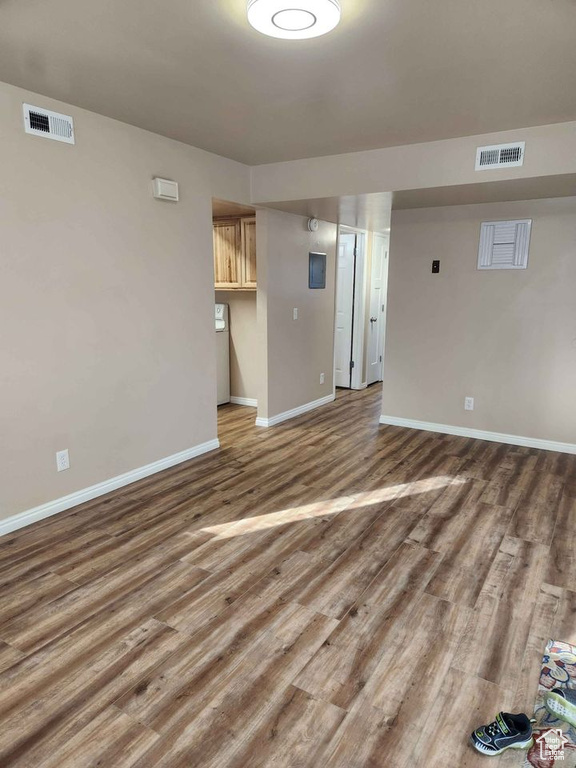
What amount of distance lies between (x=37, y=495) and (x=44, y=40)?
7.84ft

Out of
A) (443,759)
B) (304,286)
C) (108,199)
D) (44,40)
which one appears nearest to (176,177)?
(108,199)

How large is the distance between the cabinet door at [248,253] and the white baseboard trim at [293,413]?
1.41m

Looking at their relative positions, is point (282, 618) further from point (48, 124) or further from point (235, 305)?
point (235, 305)

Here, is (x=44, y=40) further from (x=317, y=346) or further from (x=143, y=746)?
(x=317, y=346)

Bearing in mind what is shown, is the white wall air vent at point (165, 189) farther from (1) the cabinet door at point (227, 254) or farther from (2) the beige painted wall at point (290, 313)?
(1) the cabinet door at point (227, 254)

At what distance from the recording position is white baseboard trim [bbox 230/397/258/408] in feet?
19.4

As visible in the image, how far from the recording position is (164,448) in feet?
12.7

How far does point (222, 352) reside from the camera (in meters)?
5.79

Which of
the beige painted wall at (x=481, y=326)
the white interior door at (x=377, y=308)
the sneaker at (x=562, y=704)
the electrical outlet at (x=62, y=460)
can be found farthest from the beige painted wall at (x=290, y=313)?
the sneaker at (x=562, y=704)

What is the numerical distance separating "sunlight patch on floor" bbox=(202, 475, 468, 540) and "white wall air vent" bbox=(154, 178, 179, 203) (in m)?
2.31

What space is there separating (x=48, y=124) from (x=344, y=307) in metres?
4.51

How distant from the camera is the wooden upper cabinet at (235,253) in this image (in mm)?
5109

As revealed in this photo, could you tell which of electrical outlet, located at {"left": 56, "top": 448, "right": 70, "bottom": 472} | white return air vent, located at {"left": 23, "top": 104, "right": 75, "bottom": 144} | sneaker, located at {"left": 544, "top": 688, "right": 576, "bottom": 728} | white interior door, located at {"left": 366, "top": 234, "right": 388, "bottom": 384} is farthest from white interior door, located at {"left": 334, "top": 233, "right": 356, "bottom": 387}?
sneaker, located at {"left": 544, "top": 688, "right": 576, "bottom": 728}

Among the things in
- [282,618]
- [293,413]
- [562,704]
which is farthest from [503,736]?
[293,413]
